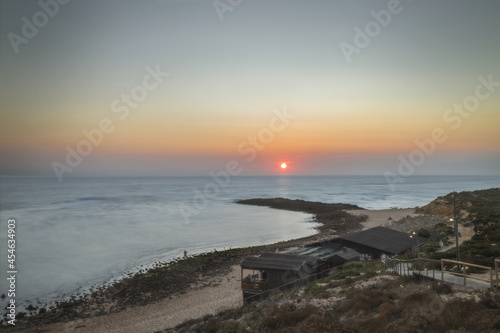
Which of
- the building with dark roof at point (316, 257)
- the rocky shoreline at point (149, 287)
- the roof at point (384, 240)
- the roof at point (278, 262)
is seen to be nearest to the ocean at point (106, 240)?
the rocky shoreline at point (149, 287)

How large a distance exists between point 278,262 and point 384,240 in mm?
13809

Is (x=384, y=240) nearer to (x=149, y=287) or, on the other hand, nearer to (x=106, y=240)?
(x=149, y=287)

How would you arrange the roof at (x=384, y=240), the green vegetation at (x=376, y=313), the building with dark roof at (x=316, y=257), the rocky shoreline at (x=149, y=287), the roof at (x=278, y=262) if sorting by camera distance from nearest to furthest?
the green vegetation at (x=376, y=313)
the building with dark roof at (x=316, y=257)
the roof at (x=278, y=262)
the rocky shoreline at (x=149, y=287)
the roof at (x=384, y=240)

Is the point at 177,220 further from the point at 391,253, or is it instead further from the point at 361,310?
the point at 361,310

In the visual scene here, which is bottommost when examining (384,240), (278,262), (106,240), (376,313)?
(106,240)

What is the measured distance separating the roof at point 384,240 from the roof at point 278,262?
869cm

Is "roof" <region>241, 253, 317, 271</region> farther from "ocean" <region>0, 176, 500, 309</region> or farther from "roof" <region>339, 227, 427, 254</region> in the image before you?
"ocean" <region>0, 176, 500, 309</region>

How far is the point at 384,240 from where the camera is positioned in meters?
30.9

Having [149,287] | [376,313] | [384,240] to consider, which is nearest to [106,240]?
[149,287]

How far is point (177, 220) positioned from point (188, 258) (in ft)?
105

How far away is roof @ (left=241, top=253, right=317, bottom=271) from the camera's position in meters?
21.5

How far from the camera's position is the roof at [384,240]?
2930 cm

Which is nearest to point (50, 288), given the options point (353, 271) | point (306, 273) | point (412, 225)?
point (306, 273)

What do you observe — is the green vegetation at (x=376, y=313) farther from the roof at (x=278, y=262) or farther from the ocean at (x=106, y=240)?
the ocean at (x=106, y=240)
